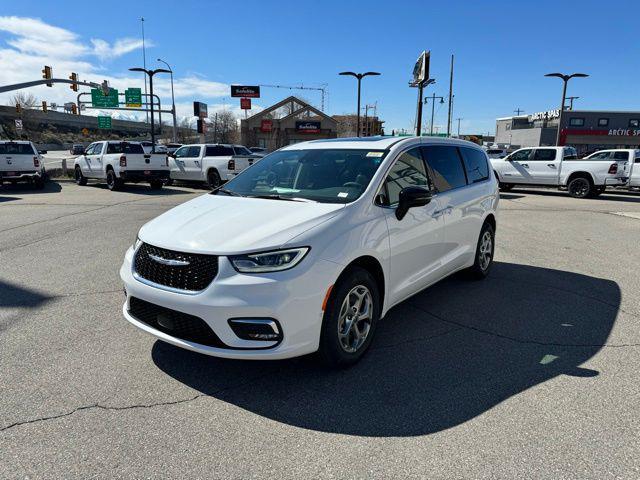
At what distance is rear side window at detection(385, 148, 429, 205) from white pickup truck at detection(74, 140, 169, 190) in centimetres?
1562

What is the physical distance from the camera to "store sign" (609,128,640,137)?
60438 millimetres

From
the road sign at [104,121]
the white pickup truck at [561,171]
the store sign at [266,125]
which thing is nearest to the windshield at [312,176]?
the white pickup truck at [561,171]

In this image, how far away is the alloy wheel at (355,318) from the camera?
3365 mm

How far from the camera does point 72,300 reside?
503cm

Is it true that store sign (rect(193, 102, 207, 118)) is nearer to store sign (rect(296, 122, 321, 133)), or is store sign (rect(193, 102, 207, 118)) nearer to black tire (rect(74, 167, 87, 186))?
store sign (rect(296, 122, 321, 133))

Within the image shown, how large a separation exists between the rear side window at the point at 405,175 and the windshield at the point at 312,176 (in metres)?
0.17

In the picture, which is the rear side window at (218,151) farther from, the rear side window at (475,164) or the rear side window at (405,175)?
the rear side window at (405,175)

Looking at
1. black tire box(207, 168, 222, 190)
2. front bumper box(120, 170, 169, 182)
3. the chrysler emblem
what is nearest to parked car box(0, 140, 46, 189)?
front bumper box(120, 170, 169, 182)

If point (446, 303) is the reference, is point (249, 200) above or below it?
above

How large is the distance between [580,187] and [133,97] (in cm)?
4816

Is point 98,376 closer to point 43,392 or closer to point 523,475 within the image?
point 43,392

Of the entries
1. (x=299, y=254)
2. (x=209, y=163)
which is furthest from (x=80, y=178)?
(x=299, y=254)

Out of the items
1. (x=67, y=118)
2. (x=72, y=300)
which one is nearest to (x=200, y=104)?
(x=72, y=300)

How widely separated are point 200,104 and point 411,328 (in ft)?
208
